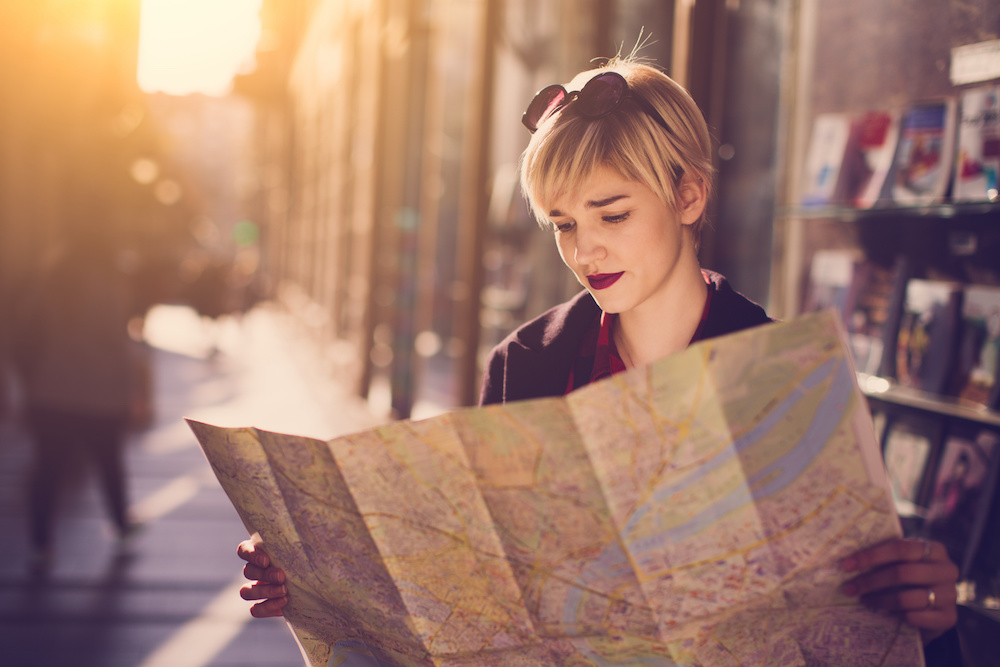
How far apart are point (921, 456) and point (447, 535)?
5.72 feet

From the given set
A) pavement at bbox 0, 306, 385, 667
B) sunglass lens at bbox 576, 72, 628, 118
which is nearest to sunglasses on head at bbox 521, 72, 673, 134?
sunglass lens at bbox 576, 72, 628, 118

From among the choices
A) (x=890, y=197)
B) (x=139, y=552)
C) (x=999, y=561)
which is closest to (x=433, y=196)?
(x=139, y=552)

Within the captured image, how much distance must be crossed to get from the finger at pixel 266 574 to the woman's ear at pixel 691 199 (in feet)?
2.29

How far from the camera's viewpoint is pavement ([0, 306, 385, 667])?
3357 millimetres

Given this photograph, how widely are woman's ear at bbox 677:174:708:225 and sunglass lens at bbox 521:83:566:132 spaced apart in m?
0.20

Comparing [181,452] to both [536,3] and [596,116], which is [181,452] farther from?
[596,116]

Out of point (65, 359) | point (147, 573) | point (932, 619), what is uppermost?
point (932, 619)

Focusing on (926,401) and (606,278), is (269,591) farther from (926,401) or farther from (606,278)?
(926,401)

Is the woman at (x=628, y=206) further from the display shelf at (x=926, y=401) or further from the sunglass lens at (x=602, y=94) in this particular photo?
the display shelf at (x=926, y=401)

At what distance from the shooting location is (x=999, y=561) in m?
1.91

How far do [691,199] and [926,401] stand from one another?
1254 mm

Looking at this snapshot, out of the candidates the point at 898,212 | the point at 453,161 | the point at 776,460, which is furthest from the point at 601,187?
the point at 453,161


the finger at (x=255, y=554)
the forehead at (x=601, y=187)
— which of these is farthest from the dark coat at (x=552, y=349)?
the finger at (x=255, y=554)

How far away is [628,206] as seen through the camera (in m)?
1.12
